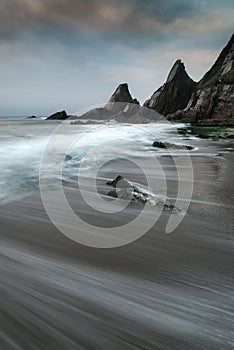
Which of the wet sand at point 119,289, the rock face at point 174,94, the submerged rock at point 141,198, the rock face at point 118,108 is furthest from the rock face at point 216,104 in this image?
the wet sand at point 119,289

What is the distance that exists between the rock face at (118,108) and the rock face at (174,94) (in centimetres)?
681

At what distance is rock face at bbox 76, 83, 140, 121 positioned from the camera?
239 ft

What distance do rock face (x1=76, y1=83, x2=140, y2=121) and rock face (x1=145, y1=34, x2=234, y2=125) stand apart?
8.21 meters

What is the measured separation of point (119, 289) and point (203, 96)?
53.6 meters

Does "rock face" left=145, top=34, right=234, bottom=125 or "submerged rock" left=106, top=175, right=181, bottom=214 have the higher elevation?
"rock face" left=145, top=34, right=234, bottom=125

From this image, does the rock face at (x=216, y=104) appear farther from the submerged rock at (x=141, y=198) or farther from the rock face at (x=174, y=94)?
the submerged rock at (x=141, y=198)

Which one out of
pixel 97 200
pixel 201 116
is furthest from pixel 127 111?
pixel 97 200

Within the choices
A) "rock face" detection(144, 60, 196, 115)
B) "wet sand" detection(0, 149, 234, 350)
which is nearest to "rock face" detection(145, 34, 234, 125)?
"rock face" detection(144, 60, 196, 115)

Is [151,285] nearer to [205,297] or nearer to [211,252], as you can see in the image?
[205,297]

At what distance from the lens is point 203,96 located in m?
50.4

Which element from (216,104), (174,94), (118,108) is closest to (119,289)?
(216,104)

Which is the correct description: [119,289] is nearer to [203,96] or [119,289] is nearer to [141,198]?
[141,198]

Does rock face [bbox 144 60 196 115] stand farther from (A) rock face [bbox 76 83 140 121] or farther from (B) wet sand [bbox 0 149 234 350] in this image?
(B) wet sand [bbox 0 149 234 350]

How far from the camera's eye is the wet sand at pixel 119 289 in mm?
1458
